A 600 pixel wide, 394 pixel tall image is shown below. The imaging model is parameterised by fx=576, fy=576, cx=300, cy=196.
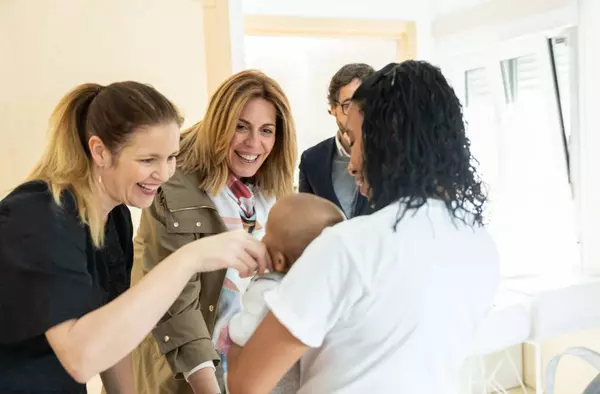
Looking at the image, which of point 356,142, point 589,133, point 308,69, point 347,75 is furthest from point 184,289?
point 308,69

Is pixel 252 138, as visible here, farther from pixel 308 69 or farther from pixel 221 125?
pixel 308 69

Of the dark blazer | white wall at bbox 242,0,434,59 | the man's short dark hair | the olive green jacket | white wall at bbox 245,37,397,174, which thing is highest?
white wall at bbox 242,0,434,59

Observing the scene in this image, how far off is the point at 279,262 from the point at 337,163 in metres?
1.17

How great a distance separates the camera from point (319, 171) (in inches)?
84.0

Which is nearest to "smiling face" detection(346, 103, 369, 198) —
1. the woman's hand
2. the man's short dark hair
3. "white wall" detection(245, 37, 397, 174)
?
the woman's hand

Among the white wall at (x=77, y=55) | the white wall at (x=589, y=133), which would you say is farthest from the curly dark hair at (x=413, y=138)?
the white wall at (x=589, y=133)

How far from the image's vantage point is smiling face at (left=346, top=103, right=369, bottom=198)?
89 centimetres

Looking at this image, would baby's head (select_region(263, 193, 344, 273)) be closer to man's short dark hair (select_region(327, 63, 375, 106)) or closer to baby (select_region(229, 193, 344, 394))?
baby (select_region(229, 193, 344, 394))

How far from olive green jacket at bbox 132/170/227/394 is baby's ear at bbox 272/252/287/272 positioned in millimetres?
372

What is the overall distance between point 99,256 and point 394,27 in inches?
108

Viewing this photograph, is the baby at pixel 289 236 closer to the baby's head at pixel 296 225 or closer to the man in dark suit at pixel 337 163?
the baby's head at pixel 296 225

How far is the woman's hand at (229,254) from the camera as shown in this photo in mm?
964

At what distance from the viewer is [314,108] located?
388 cm

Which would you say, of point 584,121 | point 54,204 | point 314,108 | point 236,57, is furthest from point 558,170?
point 54,204
